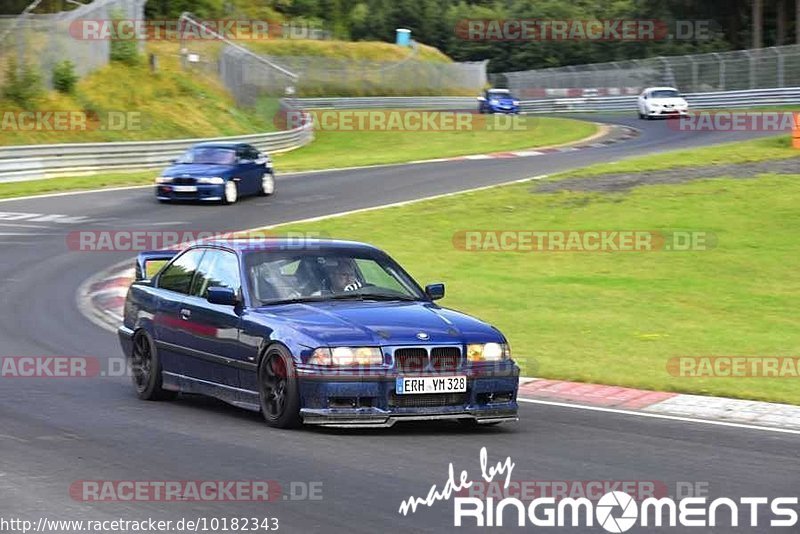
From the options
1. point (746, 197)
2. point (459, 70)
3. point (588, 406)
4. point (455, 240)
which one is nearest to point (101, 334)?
point (588, 406)

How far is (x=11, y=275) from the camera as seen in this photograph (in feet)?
67.3

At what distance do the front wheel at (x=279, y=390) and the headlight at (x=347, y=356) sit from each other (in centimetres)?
22

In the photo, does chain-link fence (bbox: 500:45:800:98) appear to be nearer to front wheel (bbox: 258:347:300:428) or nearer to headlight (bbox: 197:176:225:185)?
headlight (bbox: 197:176:225:185)

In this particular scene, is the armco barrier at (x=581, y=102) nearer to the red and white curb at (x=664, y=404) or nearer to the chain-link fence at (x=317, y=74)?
the chain-link fence at (x=317, y=74)

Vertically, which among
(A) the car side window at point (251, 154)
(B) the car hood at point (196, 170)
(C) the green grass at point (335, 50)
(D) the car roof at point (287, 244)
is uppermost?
(C) the green grass at point (335, 50)

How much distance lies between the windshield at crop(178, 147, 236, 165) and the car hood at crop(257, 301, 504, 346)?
21180mm

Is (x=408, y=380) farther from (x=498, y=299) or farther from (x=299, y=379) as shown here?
(x=498, y=299)

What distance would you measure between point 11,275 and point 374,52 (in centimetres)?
6187

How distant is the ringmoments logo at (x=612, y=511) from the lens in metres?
7.00

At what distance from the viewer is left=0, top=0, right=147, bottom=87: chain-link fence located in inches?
1558

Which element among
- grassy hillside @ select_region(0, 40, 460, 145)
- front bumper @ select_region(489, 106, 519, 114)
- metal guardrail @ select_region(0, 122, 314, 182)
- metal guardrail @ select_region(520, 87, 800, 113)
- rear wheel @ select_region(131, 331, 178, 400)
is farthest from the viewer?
front bumper @ select_region(489, 106, 519, 114)

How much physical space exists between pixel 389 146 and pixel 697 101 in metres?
23.6

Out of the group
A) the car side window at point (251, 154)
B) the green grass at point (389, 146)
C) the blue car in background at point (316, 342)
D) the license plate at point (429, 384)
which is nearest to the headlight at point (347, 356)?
the blue car in background at point (316, 342)

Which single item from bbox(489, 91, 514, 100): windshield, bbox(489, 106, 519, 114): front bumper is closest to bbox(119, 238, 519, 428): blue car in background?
bbox(489, 106, 519, 114): front bumper
